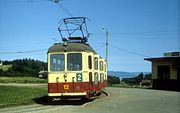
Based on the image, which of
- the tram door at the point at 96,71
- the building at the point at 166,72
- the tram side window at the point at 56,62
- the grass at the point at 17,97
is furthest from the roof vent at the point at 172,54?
the tram side window at the point at 56,62

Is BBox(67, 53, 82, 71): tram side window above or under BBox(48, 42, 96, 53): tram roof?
under

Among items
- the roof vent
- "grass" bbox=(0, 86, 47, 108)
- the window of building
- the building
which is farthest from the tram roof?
the roof vent

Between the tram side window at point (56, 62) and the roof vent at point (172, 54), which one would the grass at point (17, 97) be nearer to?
the tram side window at point (56, 62)

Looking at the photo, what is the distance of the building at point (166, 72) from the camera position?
44.3m

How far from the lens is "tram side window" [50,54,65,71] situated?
2272cm

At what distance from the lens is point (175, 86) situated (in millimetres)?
44156

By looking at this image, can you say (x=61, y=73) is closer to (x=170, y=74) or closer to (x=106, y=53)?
Result: (x=170, y=74)

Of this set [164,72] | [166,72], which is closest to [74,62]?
[166,72]

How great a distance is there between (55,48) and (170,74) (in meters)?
24.4

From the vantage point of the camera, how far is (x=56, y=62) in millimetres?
22875

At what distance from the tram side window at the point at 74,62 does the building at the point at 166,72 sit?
22754 millimetres

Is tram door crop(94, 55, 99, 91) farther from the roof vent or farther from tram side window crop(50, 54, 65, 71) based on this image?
the roof vent

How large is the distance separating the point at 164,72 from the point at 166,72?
0.38 metres

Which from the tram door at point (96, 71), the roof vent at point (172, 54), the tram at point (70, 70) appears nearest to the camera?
the tram at point (70, 70)
